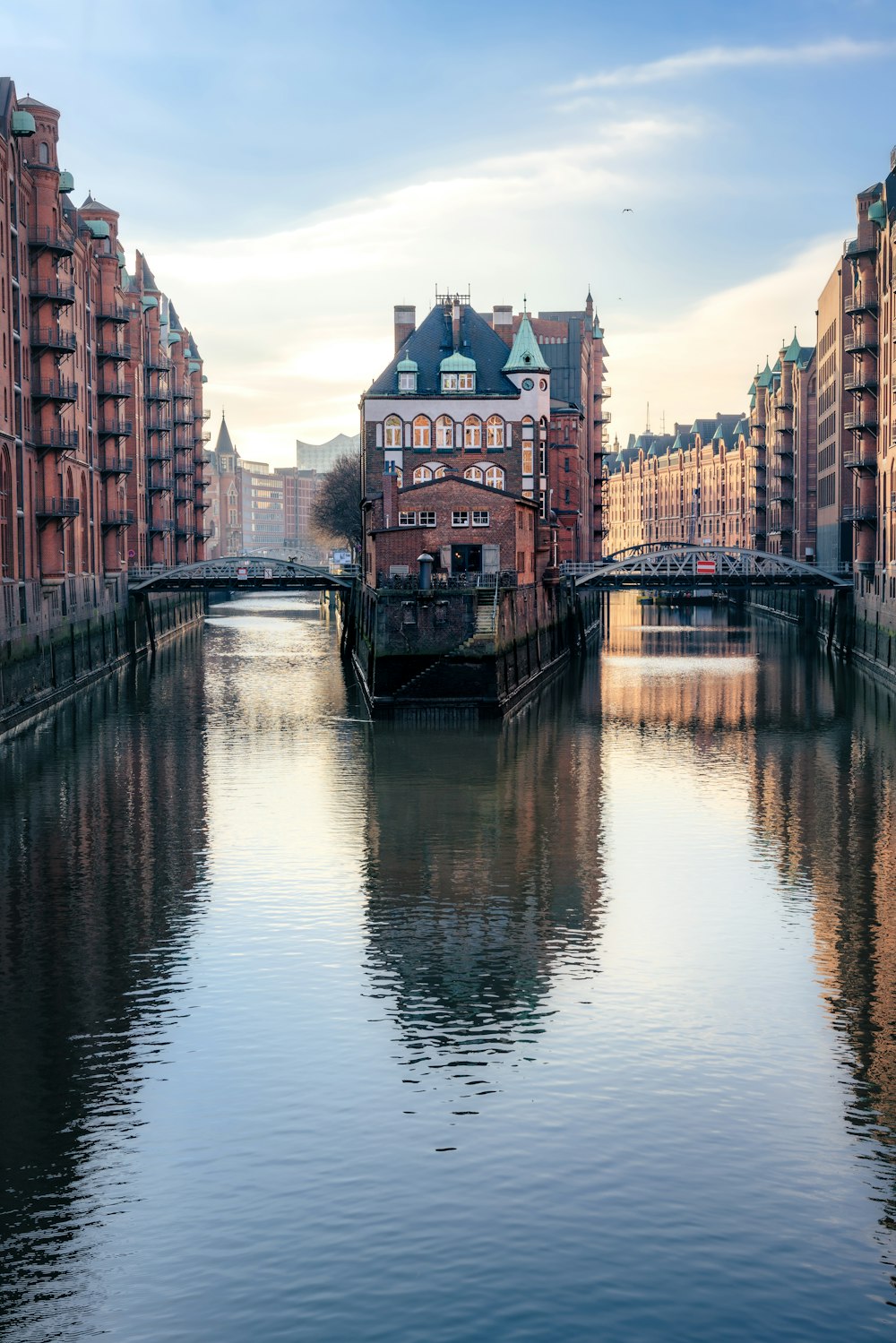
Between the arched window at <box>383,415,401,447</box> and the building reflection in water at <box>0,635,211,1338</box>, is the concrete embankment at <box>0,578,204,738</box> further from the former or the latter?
the arched window at <box>383,415,401,447</box>

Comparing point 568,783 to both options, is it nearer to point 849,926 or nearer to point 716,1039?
point 849,926

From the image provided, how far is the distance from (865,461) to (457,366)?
81.8 ft

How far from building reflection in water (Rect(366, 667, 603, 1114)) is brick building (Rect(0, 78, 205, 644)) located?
22.0m

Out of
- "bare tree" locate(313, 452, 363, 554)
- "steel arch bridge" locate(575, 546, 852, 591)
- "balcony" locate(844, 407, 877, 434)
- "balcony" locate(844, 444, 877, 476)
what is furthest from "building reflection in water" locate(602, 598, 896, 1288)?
"bare tree" locate(313, 452, 363, 554)

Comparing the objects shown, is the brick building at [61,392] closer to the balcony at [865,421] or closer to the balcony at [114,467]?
the balcony at [114,467]

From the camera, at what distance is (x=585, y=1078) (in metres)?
23.1

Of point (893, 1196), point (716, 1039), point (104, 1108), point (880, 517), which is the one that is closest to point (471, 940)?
point (716, 1039)

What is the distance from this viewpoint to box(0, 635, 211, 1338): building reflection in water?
62.7 feet

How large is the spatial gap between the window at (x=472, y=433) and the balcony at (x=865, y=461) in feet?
72.1

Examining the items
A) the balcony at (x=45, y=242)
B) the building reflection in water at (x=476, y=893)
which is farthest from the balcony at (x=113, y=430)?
the building reflection in water at (x=476, y=893)

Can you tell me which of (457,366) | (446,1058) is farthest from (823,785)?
(457,366)

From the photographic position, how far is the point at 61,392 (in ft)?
251

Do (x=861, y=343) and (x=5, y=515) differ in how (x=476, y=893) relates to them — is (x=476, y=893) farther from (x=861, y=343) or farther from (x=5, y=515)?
→ (x=861, y=343)

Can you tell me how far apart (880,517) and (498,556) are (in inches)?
1138
